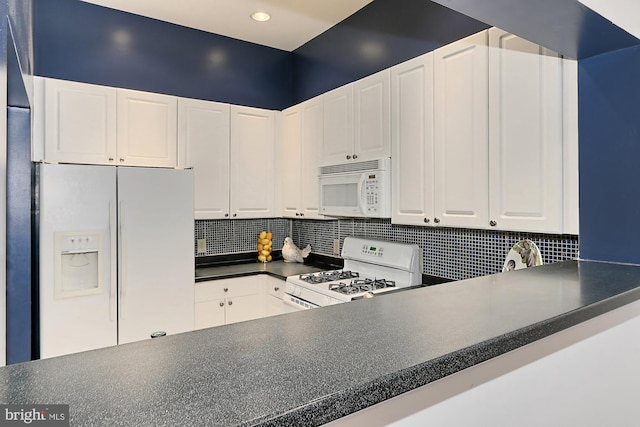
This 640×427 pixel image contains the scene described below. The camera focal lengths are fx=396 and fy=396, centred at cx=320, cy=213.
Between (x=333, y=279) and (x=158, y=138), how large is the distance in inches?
66.2

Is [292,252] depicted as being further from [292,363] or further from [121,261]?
[292,363]

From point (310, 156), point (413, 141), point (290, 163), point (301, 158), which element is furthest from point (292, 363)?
point (290, 163)

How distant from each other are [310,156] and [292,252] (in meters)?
0.95

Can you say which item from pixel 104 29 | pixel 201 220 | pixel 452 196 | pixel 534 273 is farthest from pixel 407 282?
pixel 104 29

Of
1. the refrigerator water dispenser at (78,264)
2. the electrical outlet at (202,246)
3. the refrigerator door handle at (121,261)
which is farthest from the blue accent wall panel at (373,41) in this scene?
the refrigerator water dispenser at (78,264)

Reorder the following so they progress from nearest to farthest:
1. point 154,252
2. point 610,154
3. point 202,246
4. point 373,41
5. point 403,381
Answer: point 403,381, point 610,154, point 154,252, point 373,41, point 202,246

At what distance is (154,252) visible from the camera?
2.51 meters

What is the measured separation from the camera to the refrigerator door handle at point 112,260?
2.35 metres

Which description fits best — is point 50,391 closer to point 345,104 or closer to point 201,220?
point 345,104

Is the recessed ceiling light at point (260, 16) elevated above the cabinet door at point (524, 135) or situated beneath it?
elevated above

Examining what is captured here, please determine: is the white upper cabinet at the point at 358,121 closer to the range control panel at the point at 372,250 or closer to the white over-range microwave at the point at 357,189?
the white over-range microwave at the point at 357,189

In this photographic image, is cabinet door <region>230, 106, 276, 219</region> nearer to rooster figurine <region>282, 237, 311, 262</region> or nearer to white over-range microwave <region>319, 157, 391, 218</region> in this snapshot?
rooster figurine <region>282, 237, 311, 262</region>

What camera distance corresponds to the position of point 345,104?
2.84 meters

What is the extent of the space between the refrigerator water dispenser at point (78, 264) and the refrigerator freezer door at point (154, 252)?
127 millimetres
